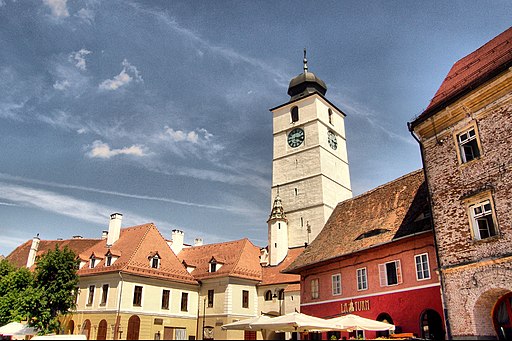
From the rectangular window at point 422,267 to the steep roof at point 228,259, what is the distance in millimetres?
19737

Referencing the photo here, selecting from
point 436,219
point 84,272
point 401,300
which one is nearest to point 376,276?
point 401,300

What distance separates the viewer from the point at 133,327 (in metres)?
31.4

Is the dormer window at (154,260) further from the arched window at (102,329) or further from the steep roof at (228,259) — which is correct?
the arched window at (102,329)

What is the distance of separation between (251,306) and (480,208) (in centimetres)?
2578

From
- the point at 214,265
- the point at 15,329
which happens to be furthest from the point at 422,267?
the point at 15,329

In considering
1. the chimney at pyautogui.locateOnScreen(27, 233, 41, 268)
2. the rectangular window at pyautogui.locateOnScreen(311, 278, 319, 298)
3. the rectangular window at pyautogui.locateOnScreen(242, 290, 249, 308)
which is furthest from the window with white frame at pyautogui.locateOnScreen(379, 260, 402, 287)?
the chimney at pyautogui.locateOnScreen(27, 233, 41, 268)

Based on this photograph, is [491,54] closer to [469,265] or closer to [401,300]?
[469,265]

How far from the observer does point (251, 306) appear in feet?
122

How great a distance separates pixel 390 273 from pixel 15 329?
25078mm

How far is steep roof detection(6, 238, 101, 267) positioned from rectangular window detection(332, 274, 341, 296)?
3171 cm

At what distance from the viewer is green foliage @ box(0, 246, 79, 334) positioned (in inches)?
1150

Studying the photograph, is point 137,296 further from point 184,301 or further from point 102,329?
point 184,301

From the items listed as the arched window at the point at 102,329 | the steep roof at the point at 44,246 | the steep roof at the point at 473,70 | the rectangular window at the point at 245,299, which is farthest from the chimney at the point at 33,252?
the steep roof at the point at 473,70

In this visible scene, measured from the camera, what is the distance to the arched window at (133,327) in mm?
30812
